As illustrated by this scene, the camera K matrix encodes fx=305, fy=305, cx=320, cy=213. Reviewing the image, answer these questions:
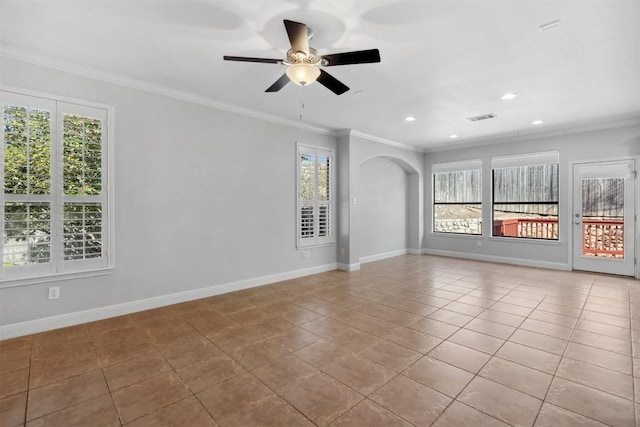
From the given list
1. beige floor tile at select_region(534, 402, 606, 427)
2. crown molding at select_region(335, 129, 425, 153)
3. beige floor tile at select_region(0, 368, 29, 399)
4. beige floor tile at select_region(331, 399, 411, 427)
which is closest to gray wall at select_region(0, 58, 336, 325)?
beige floor tile at select_region(0, 368, 29, 399)

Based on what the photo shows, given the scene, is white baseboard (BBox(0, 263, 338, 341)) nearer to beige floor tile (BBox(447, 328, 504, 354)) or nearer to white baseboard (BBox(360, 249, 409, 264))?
white baseboard (BBox(360, 249, 409, 264))

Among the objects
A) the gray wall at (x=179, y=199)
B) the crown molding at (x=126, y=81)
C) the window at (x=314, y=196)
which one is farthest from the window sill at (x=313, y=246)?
the crown molding at (x=126, y=81)

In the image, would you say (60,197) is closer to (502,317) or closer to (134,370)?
(134,370)

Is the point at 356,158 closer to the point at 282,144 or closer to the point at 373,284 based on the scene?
the point at 282,144

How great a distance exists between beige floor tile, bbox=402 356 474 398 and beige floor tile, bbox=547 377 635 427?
547 mm

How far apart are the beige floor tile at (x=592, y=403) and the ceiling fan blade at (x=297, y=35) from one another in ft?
10.3

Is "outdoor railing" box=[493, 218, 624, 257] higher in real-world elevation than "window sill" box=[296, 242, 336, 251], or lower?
higher

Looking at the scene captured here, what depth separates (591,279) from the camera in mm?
5340

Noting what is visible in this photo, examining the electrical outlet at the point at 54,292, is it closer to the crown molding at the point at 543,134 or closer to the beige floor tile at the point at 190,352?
the beige floor tile at the point at 190,352

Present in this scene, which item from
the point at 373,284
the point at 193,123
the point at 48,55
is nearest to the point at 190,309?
the point at 193,123

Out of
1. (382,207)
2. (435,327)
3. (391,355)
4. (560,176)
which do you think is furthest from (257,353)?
(560,176)

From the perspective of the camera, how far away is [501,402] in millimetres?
2039

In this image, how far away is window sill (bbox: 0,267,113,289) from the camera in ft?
9.88

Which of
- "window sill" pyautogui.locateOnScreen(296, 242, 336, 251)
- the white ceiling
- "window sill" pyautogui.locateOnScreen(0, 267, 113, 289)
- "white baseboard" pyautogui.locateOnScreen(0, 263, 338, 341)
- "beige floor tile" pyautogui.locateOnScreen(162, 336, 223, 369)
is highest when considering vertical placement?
the white ceiling
